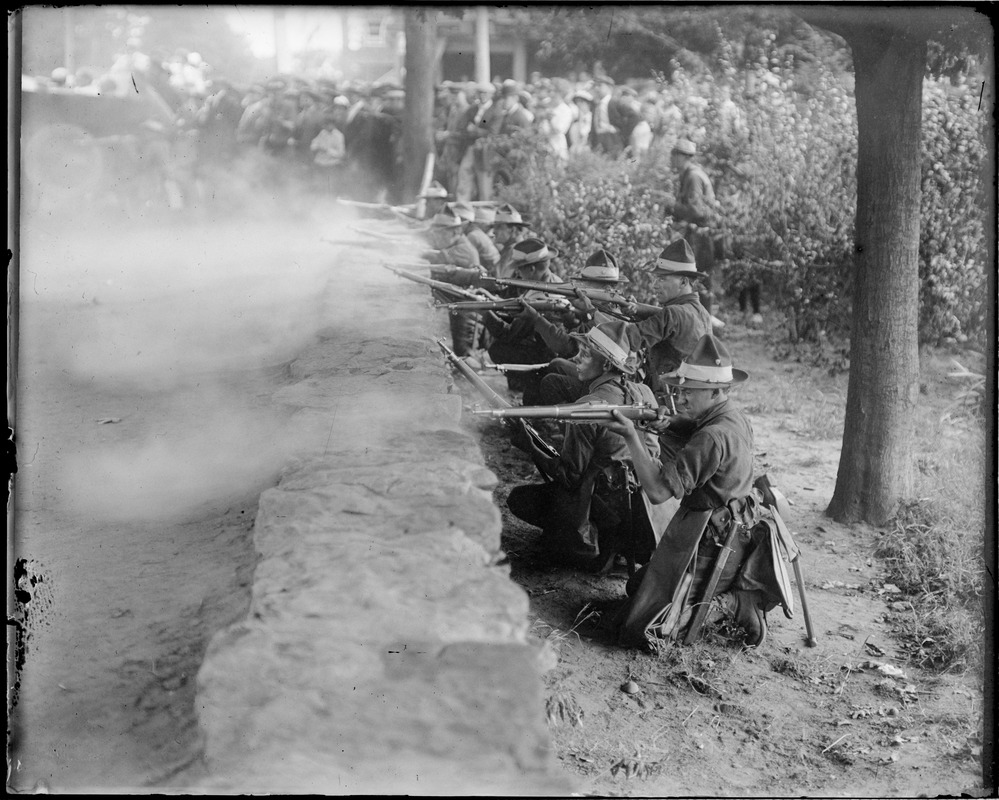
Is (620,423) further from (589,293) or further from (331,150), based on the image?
(331,150)

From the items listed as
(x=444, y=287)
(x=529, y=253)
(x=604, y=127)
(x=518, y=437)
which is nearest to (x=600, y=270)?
(x=529, y=253)

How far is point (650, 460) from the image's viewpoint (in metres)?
4.75

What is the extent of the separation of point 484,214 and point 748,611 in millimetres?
8776

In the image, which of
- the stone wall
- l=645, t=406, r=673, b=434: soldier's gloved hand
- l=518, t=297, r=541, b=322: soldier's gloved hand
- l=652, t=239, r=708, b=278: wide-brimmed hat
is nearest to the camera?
the stone wall

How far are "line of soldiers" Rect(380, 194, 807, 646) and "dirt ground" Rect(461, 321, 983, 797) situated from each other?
197 millimetres

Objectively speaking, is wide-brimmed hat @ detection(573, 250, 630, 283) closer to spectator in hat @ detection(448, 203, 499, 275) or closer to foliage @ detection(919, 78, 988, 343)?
spectator in hat @ detection(448, 203, 499, 275)

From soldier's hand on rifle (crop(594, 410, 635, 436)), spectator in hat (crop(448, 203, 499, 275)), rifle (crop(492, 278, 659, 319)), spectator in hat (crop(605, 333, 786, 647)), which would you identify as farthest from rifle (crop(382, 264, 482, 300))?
soldier's hand on rifle (crop(594, 410, 635, 436))

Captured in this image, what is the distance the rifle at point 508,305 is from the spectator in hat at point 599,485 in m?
1.83

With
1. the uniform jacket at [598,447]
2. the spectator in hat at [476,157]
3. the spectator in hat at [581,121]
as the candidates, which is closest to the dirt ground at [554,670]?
the uniform jacket at [598,447]

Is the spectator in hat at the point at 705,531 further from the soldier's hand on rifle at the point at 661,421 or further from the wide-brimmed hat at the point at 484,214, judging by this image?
the wide-brimmed hat at the point at 484,214

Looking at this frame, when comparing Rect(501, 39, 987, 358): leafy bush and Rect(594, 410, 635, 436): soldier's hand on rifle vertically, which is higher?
Rect(501, 39, 987, 358): leafy bush

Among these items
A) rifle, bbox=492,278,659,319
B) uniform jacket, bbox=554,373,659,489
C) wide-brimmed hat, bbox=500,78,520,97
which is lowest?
uniform jacket, bbox=554,373,659,489

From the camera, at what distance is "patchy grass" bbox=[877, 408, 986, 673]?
512cm

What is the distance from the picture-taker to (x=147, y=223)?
1672cm
